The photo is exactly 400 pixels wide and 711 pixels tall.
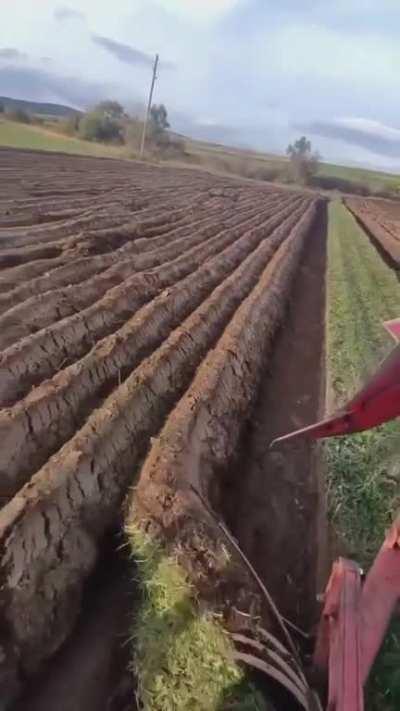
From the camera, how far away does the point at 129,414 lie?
700cm

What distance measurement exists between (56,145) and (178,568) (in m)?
50.9

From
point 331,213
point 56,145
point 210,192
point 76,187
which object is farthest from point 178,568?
point 56,145

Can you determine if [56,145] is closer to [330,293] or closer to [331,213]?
[331,213]

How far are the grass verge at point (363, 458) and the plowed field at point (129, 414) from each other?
0.41 m

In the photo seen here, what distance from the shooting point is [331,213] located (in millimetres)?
41875

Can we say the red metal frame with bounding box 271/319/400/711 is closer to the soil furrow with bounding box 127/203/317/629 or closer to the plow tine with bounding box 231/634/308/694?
the plow tine with bounding box 231/634/308/694

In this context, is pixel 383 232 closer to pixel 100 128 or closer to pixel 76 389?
pixel 76 389

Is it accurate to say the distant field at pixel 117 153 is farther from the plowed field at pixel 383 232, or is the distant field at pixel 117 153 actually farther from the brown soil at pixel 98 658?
the brown soil at pixel 98 658

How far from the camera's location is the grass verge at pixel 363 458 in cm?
468

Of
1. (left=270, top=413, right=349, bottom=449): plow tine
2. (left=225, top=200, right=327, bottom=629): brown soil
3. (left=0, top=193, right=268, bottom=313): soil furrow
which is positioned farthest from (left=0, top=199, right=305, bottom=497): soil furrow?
(left=270, top=413, right=349, bottom=449): plow tine

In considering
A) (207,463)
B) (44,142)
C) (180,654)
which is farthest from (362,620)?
(44,142)

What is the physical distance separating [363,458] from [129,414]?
2313 millimetres

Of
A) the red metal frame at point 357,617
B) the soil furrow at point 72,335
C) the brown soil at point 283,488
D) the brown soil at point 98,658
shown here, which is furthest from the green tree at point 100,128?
the red metal frame at point 357,617

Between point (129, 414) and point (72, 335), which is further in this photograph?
point (72, 335)
